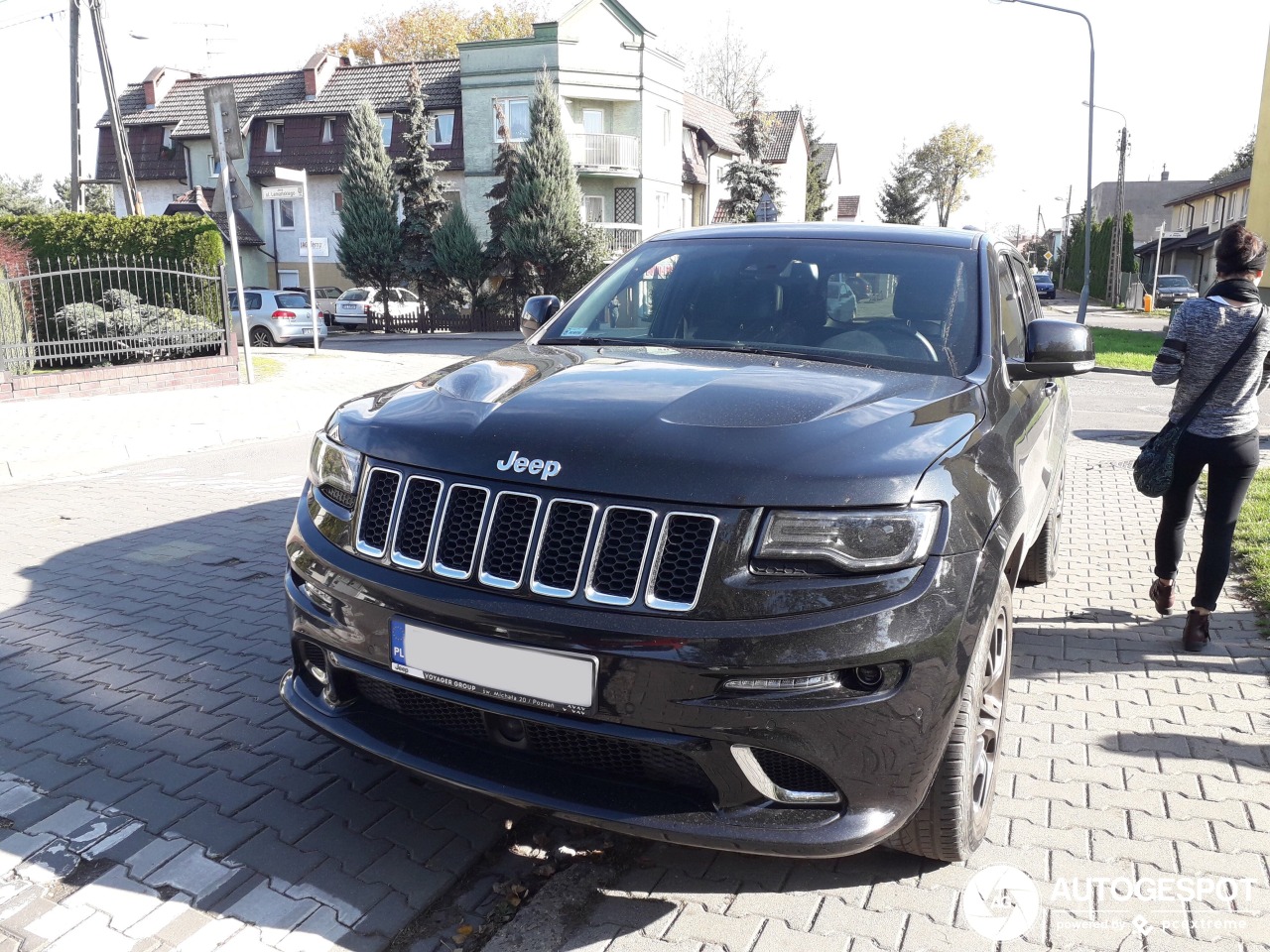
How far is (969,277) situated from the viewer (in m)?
3.77

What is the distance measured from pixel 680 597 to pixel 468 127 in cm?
4174

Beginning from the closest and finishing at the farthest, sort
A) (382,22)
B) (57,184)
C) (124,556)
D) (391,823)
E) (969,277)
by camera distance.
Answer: (391,823), (969,277), (124,556), (382,22), (57,184)

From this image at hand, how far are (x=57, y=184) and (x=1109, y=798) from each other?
99.3m

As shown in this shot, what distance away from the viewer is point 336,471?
293 centimetres

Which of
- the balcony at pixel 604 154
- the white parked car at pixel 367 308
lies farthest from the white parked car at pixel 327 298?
the balcony at pixel 604 154

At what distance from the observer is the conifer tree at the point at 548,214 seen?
3450 centimetres

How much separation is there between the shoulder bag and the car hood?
2.05 meters

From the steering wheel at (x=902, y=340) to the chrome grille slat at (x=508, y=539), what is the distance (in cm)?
156

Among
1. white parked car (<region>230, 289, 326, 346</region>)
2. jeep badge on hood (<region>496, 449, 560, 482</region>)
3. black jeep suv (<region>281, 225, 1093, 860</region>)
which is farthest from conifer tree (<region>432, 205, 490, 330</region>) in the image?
jeep badge on hood (<region>496, 449, 560, 482</region>)

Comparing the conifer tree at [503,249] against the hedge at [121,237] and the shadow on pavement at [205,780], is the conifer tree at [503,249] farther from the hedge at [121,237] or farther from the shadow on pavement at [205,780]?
the shadow on pavement at [205,780]

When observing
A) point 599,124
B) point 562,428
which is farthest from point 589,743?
point 599,124

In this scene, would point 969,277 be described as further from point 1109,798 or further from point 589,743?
point 589,743

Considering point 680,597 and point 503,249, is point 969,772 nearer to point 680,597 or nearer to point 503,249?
point 680,597

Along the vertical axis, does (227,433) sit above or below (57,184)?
below
